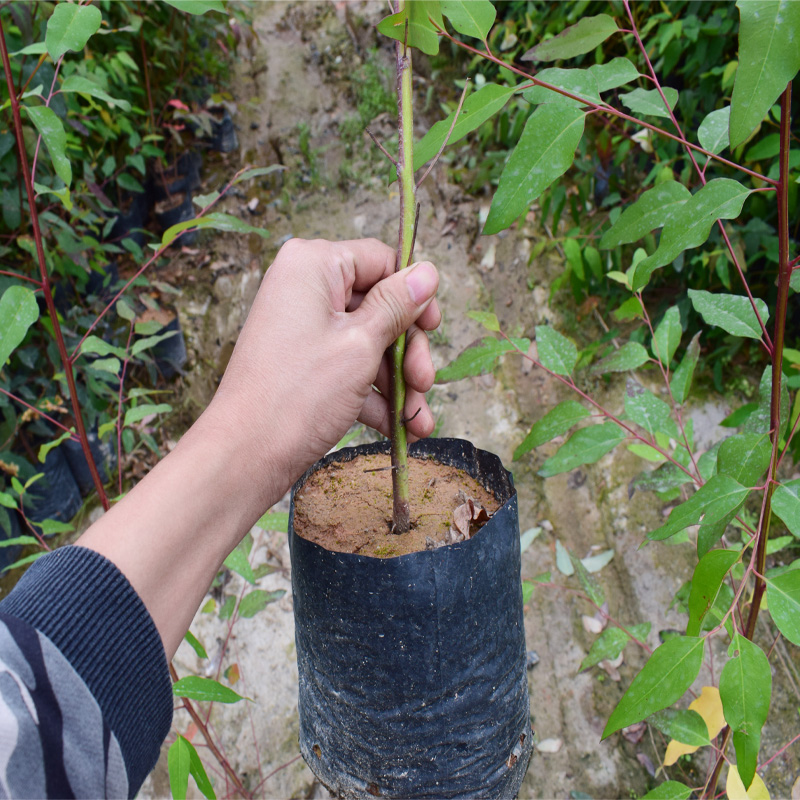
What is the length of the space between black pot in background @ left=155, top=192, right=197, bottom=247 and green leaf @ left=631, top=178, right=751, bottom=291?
306 centimetres

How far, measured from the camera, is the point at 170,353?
2918 mm

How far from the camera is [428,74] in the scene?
410 centimetres

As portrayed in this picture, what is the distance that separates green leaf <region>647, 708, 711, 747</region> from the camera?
99cm

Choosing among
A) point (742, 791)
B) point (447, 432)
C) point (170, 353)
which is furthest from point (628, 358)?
point (170, 353)

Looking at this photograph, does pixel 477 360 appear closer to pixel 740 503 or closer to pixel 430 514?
pixel 430 514

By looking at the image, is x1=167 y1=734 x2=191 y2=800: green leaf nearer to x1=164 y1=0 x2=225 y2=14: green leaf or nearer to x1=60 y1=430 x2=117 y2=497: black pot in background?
x1=164 y1=0 x2=225 y2=14: green leaf

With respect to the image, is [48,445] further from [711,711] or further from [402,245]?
[711,711]

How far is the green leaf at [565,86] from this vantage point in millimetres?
732

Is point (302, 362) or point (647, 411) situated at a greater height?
point (302, 362)

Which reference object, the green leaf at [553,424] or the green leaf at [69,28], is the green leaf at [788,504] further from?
the green leaf at [69,28]

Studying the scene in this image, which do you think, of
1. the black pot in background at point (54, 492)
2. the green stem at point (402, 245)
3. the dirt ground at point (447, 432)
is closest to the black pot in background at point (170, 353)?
the dirt ground at point (447, 432)

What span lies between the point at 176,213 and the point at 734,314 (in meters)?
3.15

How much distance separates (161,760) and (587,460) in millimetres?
1723

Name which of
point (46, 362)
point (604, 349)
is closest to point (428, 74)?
point (604, 349)
